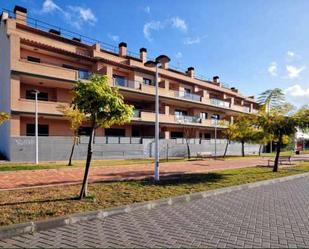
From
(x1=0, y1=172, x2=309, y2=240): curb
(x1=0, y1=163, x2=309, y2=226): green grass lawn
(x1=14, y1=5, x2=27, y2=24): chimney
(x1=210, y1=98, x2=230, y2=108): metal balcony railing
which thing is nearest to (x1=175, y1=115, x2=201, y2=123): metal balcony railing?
(x1=210, y1=98, x2=230, y2=108): metal balcony railing

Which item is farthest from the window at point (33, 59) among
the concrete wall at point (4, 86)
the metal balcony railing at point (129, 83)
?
the metal balcony railing at point (129, 83)

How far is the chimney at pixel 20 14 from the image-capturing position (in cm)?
2389

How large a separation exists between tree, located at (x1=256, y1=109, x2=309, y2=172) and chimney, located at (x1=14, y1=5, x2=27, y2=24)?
851 inches

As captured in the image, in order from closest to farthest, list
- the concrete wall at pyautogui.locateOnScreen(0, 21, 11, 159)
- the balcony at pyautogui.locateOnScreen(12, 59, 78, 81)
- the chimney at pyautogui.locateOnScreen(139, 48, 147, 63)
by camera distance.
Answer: the balcony at pyautogui.locateOnScreen(12, 59, 78, 81), the concrete wall at pyautogui.locateOnScreen(0, 21, 11, 159), the chimney at pyautogui.locateOnScreen(139, 48, 147, 63)

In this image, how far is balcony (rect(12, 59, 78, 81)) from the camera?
21.1 meters

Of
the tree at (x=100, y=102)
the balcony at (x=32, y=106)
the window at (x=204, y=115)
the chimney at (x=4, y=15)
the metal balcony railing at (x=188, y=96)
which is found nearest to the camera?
the tree at (x=100, y=102)

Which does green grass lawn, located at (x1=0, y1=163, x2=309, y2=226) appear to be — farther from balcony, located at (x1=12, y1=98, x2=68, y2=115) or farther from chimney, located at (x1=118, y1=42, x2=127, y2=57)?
chimney, located at (x1=118, y1=42, x2=127, y2=57)

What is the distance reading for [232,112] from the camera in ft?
158

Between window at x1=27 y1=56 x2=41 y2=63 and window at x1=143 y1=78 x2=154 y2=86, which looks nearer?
window at x1=27 y1=56 x2=41 y2=63

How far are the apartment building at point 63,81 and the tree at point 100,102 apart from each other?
728 cm

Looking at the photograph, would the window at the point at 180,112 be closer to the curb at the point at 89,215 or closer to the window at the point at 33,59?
the window at the point at 33,59

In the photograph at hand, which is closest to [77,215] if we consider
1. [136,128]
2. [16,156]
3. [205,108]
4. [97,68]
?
[16,156]

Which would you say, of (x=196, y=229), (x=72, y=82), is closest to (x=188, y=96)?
(x=72, y=82)

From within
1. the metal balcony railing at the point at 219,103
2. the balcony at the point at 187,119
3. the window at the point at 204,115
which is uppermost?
the metal balcony railing at the point at 219,103
